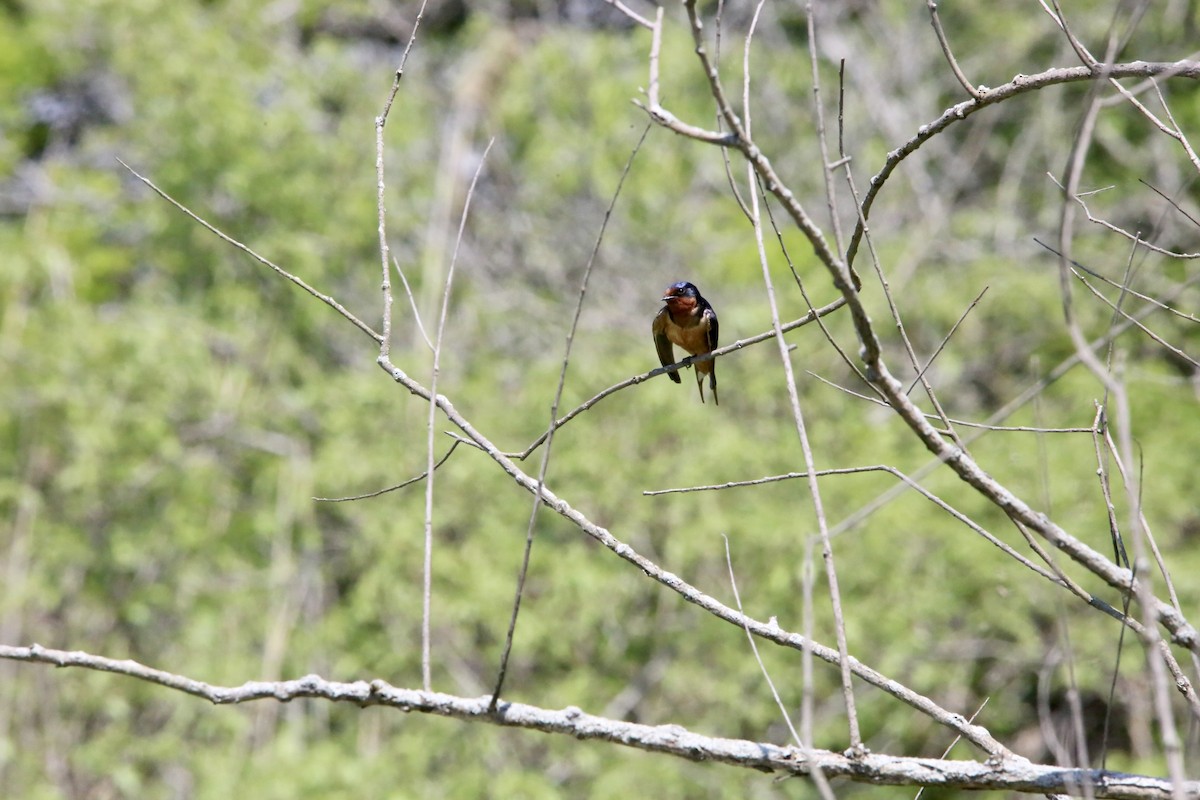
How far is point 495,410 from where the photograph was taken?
7598 mm

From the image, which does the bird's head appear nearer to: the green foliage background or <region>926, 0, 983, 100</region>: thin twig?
the green foliage background

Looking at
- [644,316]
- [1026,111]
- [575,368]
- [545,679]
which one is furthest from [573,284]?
[1026,111]

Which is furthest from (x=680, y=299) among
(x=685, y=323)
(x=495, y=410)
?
(x=495, y=410)


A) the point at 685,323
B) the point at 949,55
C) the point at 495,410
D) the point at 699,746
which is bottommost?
the point at 699,746

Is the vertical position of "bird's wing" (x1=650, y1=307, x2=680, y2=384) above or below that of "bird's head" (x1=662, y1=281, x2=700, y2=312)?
below

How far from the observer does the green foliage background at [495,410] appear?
6875mm

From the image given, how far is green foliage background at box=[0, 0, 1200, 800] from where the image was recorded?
22.6 feet

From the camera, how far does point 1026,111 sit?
9.77 metres

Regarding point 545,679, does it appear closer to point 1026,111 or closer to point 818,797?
point 818,797

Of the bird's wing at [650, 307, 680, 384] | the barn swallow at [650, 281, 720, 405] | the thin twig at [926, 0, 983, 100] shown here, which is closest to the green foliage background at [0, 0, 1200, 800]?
the bird's wing at [650, 307, 680, 384]

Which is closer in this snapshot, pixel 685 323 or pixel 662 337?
pixel 685 323

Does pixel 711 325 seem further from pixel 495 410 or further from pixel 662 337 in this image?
pixel 495 410

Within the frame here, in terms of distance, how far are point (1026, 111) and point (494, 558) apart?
18.4 feet

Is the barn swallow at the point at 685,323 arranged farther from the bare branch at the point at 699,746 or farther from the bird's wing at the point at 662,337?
the bare branch at the point at 699,746
